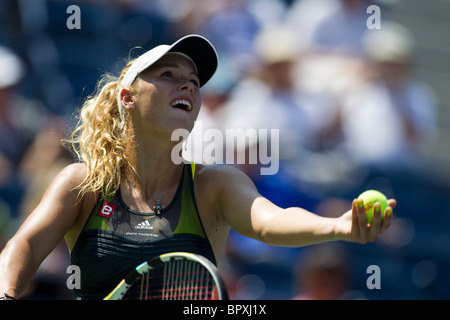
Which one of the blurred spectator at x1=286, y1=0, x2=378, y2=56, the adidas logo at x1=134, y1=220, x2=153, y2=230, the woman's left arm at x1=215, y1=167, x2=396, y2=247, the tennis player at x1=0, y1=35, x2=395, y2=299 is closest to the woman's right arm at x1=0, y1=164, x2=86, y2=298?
the tennis player at x1=0, y1=35, x2=395, y2=299

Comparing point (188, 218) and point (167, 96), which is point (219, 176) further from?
point (167, 96)

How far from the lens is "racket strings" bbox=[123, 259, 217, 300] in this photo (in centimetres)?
242

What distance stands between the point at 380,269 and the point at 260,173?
119 cm

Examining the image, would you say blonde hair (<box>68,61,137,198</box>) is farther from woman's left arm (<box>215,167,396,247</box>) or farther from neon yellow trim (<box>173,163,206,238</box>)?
woman's left arm (<box>215,167,396,247</box>)

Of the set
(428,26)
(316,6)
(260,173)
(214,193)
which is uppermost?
(428,26)

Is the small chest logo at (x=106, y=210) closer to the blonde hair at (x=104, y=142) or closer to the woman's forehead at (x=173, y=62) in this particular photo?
the blonde hair at (x=104, y=142)

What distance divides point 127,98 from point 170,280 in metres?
0.86

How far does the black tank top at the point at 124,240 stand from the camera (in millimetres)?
2744

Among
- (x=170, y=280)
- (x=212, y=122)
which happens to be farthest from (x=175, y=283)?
(x=212, y=122)

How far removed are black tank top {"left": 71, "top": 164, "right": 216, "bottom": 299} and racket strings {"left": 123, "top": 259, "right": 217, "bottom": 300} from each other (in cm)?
16

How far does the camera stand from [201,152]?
5375mm

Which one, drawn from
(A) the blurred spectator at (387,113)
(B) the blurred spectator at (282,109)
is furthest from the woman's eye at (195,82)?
(A) the blurred spectator at (387,113)
